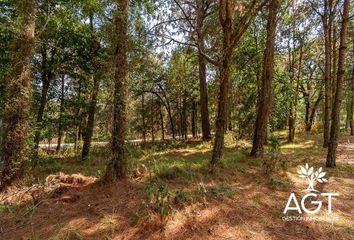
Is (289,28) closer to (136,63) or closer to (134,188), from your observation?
(136,63)

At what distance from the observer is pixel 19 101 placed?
17.4 feet

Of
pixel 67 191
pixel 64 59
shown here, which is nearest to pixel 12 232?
pixel 67 191

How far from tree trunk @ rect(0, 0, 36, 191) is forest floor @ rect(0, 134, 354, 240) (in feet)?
1.61

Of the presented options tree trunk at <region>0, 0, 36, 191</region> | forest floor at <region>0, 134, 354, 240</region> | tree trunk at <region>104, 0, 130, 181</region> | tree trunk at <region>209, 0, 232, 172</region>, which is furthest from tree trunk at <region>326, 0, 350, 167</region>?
tree trunk at <region>0, 0, 36, 191</region>

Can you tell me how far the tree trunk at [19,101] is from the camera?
5.27 m

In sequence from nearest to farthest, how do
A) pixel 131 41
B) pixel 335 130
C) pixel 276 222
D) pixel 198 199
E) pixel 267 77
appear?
1. pixel 276 222
2. pixel 198 199
3. pixel 131 41
4. pixel 335 130
5. pixel 267 77

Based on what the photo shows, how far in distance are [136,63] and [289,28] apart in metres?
10.1

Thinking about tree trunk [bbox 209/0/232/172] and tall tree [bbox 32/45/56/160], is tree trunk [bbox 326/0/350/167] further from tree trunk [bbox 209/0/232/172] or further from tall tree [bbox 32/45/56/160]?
tall tree [bbox 32/45/56/160]

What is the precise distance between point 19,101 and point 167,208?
12.3 ft

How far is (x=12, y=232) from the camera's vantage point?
3.56m

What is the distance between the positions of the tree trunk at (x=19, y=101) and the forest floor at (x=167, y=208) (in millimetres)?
491

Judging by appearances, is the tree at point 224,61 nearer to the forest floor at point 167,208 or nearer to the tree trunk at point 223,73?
the tree trunk at point 223,73

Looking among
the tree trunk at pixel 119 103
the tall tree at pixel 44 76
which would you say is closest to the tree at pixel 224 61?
the tree trunk at pixel 119 103

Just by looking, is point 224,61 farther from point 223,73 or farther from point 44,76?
point 44,76
